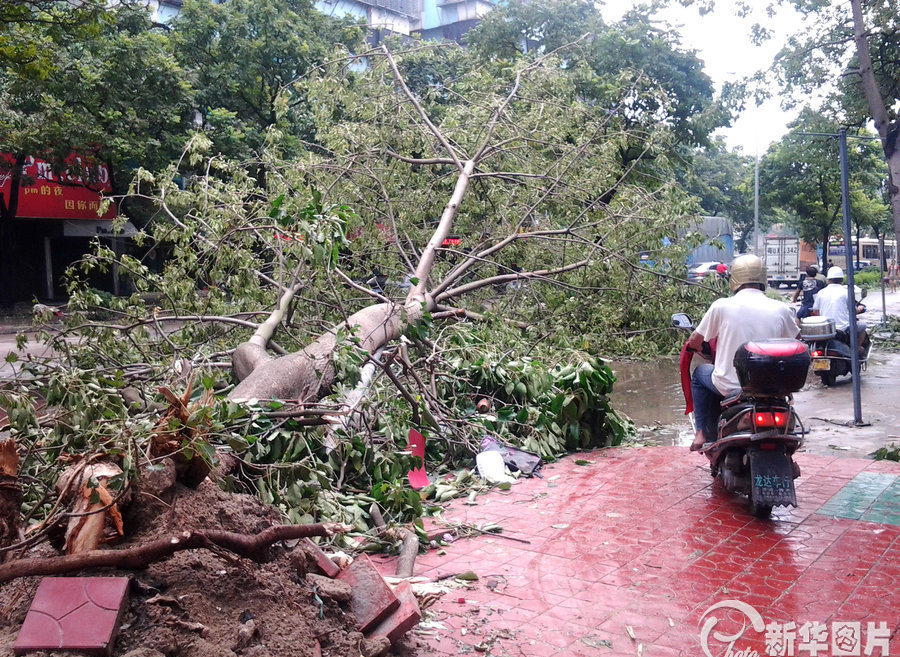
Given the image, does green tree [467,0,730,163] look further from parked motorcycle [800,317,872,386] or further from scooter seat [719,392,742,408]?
scooter seat [719,392,742,408]

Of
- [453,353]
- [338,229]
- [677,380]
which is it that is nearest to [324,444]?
[338,229]

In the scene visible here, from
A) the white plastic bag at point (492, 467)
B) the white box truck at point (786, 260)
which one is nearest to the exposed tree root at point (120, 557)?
the white plastic bag at point (492, 467)

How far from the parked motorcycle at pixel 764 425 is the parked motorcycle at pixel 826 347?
612 centimetres

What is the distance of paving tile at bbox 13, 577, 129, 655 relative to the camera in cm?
257

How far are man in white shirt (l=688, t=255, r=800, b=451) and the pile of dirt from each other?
2.91 meters

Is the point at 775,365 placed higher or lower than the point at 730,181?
lower

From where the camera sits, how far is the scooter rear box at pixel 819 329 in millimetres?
10312

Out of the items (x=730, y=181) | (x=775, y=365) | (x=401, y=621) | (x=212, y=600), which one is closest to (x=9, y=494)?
(x=212, y=600)

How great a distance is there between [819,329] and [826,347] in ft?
1.11

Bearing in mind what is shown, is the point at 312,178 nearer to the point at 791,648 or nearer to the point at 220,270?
the point at 220,270

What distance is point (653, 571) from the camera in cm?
402

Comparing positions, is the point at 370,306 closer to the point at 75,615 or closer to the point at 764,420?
the point at 764,420

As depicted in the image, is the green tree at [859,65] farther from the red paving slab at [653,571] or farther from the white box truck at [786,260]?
the white box truck at [786,260]

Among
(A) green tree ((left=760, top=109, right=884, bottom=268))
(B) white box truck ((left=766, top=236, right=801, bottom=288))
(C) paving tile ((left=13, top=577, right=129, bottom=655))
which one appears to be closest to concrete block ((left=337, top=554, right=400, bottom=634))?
(C) paving tile ((left=13, top=577, right=129, bottom=655))
